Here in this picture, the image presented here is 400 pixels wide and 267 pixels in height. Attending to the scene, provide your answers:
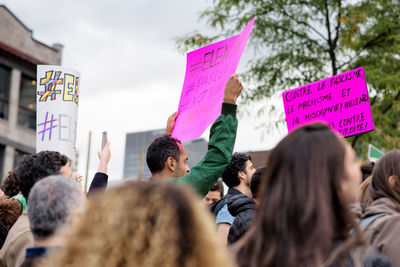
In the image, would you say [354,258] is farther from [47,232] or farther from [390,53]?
[390,53]

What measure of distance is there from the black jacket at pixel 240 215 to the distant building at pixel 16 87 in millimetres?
21387

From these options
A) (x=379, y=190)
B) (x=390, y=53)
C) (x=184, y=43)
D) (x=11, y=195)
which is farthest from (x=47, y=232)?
(x=390, y=53)

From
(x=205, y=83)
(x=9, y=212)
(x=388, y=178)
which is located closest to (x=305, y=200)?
(x=388, y=178)

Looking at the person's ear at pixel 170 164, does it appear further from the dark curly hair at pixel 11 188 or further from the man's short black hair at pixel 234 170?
the dark curly hair at pixel 11 188

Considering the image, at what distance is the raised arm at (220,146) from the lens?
10.8 feet

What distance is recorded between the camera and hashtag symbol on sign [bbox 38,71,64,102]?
17.3 ft

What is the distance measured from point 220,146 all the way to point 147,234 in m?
1.62

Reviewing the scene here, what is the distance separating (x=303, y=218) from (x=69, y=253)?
2.57ft

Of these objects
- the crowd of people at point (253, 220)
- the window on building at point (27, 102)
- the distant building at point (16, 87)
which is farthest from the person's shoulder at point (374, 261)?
the window on building at point (27, 102)

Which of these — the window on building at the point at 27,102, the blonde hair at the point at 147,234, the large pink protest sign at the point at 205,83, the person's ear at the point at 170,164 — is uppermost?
the window on building at the point at 27,102

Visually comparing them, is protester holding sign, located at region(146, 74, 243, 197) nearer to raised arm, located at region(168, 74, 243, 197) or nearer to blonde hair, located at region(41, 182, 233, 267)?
raised arm, located at region(168, 74, 243, 197)

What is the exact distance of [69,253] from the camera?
1.78m

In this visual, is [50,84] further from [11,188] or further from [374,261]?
[374,261]

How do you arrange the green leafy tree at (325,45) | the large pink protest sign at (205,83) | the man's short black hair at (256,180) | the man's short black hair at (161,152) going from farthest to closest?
the green leafy tree at (325,45), the man's short black hair at (256,180), the man's short black hair at (161,152), the large pink protest sign at (205,83)
